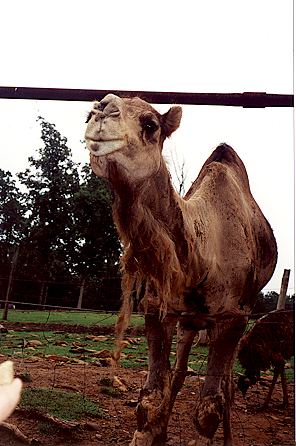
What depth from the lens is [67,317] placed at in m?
1.61

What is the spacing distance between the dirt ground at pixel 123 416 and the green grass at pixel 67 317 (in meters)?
0.11

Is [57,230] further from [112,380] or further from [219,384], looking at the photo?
[219,384]

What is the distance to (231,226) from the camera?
1.68 m

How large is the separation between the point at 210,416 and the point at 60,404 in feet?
1.36

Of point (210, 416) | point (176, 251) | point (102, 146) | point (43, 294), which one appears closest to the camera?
point (102, 146)

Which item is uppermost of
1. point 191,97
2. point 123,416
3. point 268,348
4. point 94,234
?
point 191,97

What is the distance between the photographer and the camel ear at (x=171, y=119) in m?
1.48

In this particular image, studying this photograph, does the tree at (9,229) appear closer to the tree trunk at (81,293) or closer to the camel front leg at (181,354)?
the tree trunk at (81,293)

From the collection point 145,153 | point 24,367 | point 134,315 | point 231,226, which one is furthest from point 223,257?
point 24,367

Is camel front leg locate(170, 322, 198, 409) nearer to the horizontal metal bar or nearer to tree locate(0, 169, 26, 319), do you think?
tree locate(0, 169, 26, 319)

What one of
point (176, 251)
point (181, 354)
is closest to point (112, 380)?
point (181, 354)

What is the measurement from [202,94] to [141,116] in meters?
0.39

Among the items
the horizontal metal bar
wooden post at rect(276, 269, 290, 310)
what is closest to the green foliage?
the horizontal metal bar

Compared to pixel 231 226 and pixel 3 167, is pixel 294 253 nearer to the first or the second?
pixel 231 226
